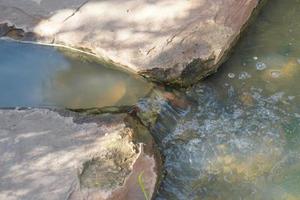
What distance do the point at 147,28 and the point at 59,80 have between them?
756mm

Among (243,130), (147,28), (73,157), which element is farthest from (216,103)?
(73,157)

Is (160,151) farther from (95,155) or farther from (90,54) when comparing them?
(90,54)

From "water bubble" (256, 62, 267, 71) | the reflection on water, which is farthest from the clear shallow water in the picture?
"water bubble" (256, 62, 267, 71)

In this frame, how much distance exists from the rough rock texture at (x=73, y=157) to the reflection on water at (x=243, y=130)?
249 millimetres

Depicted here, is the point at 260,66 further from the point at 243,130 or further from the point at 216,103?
the point at 243,130

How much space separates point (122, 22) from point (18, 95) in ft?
3.13

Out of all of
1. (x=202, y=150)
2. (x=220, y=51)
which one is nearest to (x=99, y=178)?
(x=202, y=150)

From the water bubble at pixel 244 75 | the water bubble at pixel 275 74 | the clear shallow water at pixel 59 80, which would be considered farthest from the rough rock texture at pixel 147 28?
the water bubble at pixel 275 74

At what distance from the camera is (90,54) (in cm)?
389

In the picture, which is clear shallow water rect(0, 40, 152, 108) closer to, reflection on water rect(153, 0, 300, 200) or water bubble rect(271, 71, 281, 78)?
reflection on water rect(153, 0, 300, 200)

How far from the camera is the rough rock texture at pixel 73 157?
112 inches

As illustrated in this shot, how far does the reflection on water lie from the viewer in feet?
10.3

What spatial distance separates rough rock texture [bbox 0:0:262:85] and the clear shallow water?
0.32ft

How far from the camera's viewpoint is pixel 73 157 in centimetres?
300
